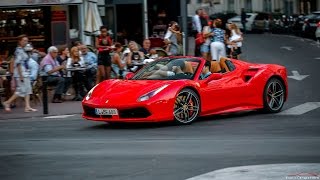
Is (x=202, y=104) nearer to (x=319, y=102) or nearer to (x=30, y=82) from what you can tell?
(x=319, y=102)

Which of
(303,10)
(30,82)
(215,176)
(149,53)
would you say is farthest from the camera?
(303,10)

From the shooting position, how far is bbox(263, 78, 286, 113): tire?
47.1ft

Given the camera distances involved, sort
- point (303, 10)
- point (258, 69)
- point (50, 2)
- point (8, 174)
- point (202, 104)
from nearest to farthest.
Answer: point (8, 174)
point (202, 104)
point (258, 69)
point (50, 2)
point (303, 10)

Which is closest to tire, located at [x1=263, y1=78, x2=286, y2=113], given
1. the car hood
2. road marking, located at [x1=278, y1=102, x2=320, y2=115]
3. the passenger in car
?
road marking, located at [x1=278, y1=102, x2=320, y2=115]

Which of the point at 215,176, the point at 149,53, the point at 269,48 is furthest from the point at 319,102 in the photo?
the point at 269,48

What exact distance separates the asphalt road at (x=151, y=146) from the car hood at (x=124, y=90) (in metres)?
0.54

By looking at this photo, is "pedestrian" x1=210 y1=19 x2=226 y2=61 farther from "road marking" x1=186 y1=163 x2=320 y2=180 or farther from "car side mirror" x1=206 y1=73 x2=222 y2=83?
"road marking" x1=186 y1=163 x2=320 y2=180

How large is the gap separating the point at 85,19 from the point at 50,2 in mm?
1881

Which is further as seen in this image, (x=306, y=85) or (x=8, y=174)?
(x=306, y=85)

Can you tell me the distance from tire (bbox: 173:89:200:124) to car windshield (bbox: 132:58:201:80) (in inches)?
18.1

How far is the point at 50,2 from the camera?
23.2m

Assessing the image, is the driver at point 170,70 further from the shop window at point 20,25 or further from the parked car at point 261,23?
the parked car at point 261,23

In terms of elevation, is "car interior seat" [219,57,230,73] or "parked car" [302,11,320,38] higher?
"parked car" [302,11,320,38]

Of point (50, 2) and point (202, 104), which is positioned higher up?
point (50, 2)
